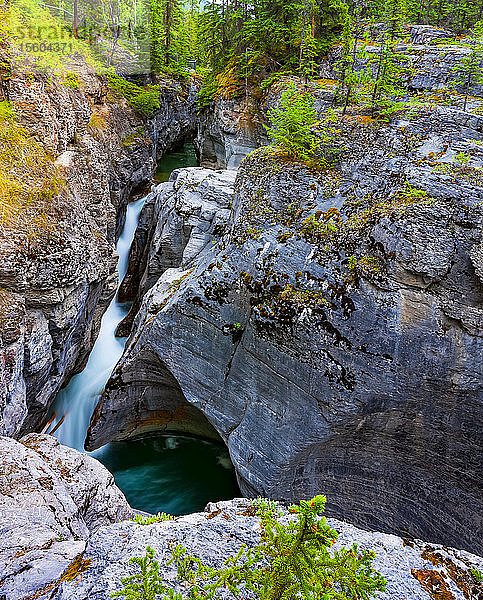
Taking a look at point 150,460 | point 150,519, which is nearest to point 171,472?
point 150,460

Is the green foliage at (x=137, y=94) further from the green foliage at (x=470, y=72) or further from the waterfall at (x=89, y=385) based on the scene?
the green foliage at (x=470, y=72)

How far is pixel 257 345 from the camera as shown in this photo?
8867 mm

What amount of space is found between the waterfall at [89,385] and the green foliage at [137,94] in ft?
40.7

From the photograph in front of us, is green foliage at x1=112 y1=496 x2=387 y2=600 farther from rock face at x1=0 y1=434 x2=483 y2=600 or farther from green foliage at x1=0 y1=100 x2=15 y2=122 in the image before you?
green foliage at x1=0 y1=100 x2=15 y2=122

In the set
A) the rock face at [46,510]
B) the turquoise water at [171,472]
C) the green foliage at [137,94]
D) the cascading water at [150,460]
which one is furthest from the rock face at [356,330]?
the green foliage at [137,94]

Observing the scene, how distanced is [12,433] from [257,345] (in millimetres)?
6718

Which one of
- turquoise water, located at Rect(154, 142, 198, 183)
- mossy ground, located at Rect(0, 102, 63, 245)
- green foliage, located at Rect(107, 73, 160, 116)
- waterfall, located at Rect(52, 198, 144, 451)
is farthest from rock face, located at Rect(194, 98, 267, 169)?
mossy ground, located at Rect(0, 102, 63, 245)

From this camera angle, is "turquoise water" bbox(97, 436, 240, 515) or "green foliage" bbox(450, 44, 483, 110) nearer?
"green foliage" bbox(450, 44, 483, 110)

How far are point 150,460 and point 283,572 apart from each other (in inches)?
445

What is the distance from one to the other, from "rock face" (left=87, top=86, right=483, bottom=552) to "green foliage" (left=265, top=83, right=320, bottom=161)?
0.55m

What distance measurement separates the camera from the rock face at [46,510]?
375cm

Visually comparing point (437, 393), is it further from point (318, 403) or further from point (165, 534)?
point (165, 534)

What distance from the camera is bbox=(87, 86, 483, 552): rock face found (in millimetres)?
7207

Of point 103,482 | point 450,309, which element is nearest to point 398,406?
point 450,309
